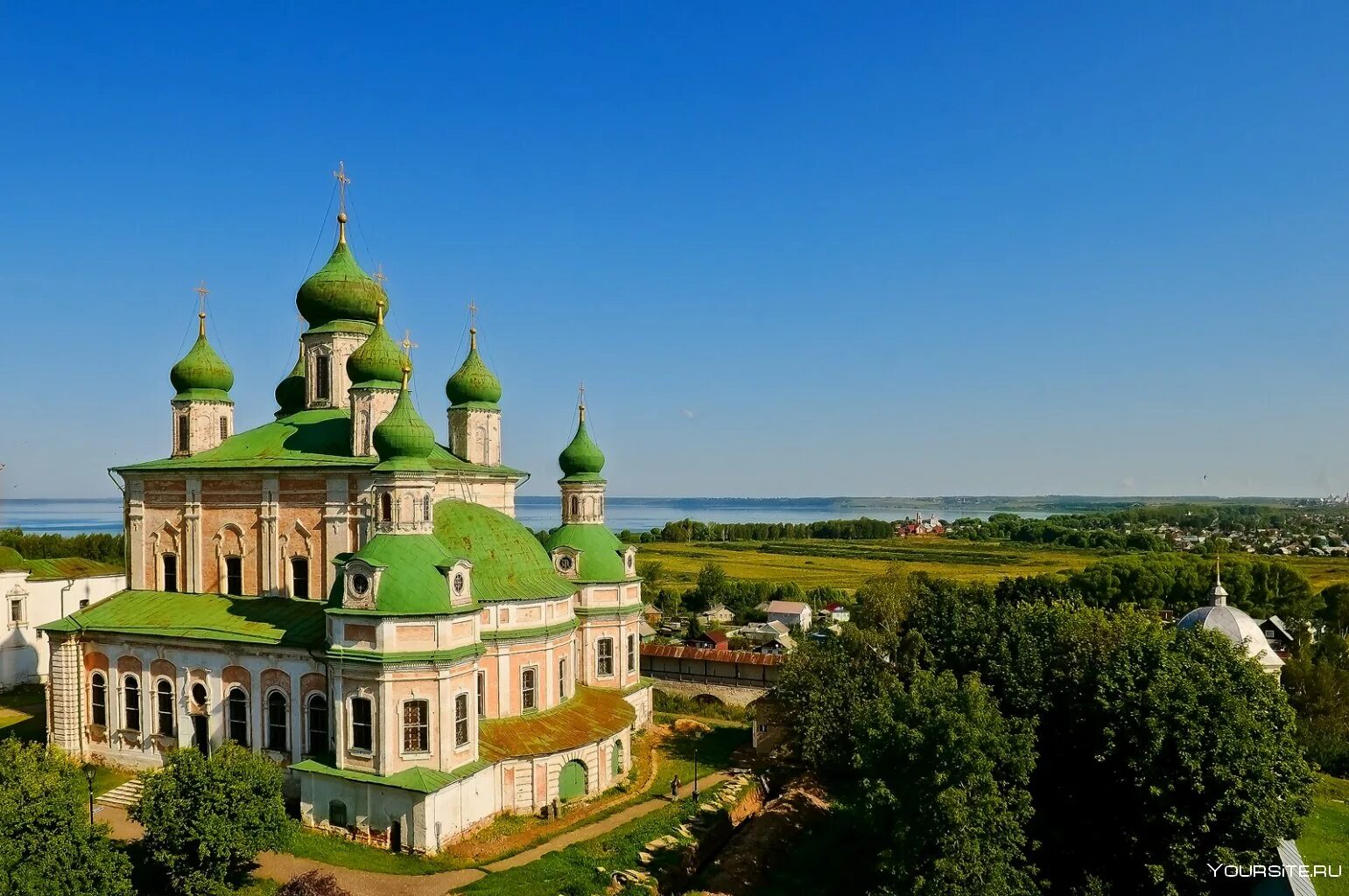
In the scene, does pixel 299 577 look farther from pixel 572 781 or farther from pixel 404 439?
pixel 572 781

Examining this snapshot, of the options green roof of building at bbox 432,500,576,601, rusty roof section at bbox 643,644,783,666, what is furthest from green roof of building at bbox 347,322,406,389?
rusty roof section at bbox 643,644,783,666

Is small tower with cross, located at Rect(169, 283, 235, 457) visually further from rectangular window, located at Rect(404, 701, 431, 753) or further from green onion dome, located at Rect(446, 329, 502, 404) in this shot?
rectangular window, located at Rect(404, 701, 431, 753)

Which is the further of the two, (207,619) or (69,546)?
(69,546)

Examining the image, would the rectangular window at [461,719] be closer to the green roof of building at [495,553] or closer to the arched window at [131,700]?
the green roof of building at [495,553]

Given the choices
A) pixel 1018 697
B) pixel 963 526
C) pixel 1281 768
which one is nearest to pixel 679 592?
pixel 1018 697

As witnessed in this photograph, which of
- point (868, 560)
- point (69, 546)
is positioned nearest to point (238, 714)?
point (69, 546)

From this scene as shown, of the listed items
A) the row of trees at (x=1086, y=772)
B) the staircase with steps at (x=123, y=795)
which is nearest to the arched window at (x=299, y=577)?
the staircase with steps at (x=123, y=795)

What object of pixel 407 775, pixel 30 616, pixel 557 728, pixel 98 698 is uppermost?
pixel 30 616
